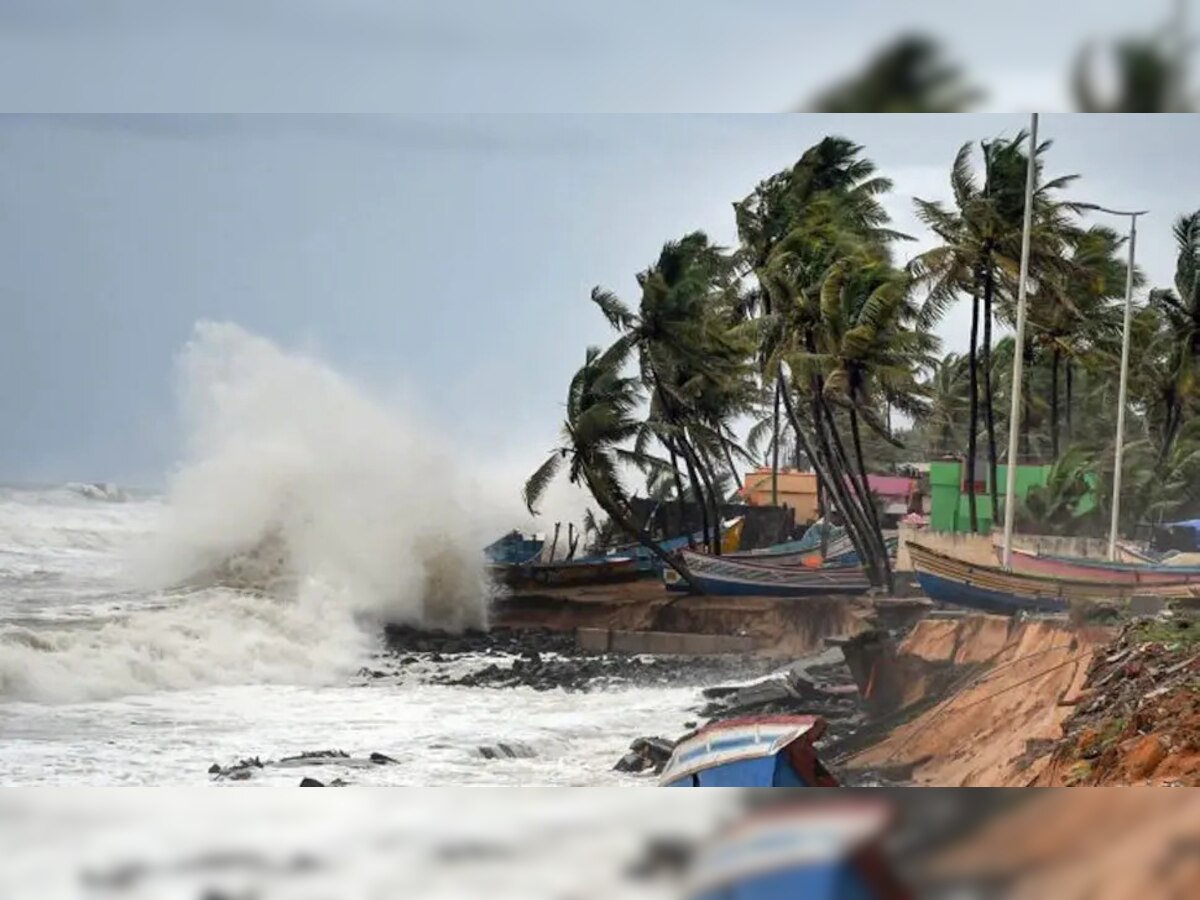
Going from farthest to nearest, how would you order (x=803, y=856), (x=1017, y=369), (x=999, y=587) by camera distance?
(x=999, y=587), (x=1017, y=369), (x=803, y=856)

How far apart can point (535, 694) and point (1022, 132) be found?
2.26 metres

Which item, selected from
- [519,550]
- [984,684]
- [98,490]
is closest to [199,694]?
[98,490]

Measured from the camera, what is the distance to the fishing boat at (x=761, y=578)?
26.5 ft

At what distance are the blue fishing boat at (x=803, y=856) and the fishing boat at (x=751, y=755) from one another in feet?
0.31

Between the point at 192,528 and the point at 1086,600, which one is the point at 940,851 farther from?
the point at 192,528

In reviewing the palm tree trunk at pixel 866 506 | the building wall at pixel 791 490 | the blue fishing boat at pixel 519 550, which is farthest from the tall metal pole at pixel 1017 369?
the blue fishing boat at pixel 519 550

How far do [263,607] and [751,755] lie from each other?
61.5 inches

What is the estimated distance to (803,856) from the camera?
7934mm

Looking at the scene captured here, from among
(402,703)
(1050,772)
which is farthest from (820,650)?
(402,703)

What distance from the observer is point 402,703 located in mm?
8102

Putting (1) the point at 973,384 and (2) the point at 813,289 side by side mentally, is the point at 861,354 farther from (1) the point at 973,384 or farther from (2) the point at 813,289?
(1) the point at 973,384

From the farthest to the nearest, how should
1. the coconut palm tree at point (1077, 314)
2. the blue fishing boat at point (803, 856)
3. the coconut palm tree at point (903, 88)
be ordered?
the coconut palm tree at point (1077, 314)
the coconut palm tree at point (903, 88)
the blue fishing boat at point (803, 856)

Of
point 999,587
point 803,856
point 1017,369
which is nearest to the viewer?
point 803,856

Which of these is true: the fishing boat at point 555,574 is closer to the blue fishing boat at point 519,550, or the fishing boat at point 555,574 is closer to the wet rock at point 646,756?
→ the blue fishing boat at point 519,550
